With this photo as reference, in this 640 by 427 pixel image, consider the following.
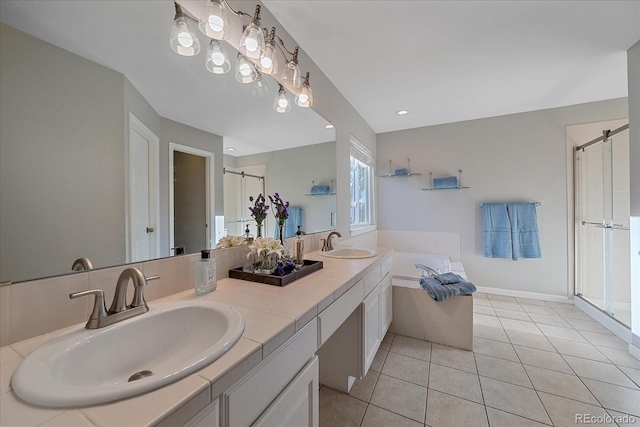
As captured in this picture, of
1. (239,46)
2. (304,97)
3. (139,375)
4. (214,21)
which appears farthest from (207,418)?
(304,97)

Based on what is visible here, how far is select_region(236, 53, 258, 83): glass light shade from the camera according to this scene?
4.33ft

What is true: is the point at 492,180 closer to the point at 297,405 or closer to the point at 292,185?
the point at 292,185

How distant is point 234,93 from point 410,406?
2171 mm

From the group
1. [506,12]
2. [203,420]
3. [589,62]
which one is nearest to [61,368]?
[203,420]

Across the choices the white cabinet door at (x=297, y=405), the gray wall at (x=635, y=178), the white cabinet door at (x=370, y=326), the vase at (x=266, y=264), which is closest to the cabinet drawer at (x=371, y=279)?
the white cabinet door at (x=370, y=326)

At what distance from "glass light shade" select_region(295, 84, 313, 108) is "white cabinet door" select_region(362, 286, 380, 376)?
4.81 feet

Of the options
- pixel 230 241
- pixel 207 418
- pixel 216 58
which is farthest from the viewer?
pixel 230 241

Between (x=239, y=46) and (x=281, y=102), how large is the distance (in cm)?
43

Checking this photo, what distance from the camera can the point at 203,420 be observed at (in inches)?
19.7

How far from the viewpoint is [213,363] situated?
0.55 metres

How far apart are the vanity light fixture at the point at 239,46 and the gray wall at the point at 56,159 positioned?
38 cm

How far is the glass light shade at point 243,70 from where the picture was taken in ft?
4.33

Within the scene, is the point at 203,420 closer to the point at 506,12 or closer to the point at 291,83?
the point at 291,83

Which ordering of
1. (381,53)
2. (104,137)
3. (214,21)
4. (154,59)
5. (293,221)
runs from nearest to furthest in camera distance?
1. (104,137)
2. (154,59)
3. (214,21)
4. (293,221)
5. (381,53)
